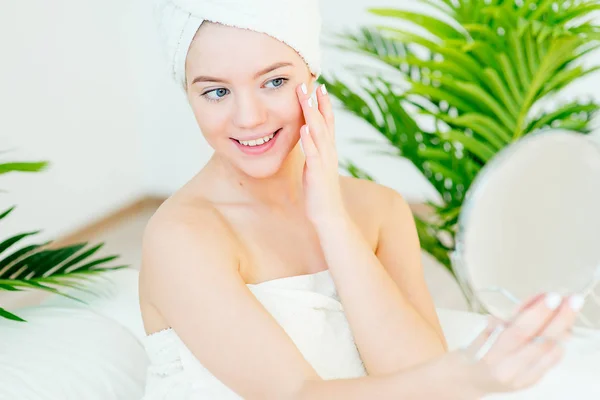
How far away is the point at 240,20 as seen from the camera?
1.24 meters

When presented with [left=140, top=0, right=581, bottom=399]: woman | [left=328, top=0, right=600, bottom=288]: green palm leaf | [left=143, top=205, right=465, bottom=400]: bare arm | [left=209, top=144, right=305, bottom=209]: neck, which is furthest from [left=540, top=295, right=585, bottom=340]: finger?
[left=328, top=0, right=600, bottom=288]: green palm leaf

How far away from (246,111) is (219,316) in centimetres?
33

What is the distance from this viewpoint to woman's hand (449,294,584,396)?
0.79 meters

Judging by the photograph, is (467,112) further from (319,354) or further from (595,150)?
(595,150)

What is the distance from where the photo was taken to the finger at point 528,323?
0.79 meters

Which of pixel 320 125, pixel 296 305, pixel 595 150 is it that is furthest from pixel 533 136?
pixel 296 305

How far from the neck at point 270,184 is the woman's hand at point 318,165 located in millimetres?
174

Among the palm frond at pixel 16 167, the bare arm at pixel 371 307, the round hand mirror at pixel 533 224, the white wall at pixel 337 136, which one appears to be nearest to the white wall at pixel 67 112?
the white wall at pixel 337 136

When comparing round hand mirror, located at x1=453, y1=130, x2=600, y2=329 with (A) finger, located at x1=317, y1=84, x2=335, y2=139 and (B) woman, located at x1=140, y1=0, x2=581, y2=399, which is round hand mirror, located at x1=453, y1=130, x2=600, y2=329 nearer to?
(B) woman, located at x1=140, y1=0, x2=581, y2=399

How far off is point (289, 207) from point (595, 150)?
772 mm

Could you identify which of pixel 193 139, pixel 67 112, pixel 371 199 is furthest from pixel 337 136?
pixel 371 199

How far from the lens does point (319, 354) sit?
1430 millimetres

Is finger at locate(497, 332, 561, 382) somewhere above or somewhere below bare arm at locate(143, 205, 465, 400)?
above

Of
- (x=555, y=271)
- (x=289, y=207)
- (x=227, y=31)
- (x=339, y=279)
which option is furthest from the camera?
(x=289, y=207)
